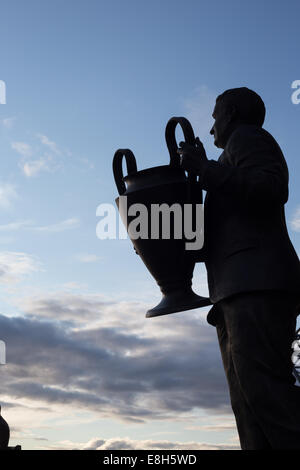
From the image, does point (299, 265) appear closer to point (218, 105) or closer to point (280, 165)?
point (280, 165)

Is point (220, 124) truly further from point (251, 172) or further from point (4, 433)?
point (4, 433)

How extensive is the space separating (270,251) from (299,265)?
0.25 m

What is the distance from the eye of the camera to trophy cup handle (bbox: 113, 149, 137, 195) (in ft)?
15.5

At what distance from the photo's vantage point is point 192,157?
4.21m

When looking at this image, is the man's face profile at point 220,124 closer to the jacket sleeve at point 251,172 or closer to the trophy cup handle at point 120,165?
the jacket sleeve at point 251,172

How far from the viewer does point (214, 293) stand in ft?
13.9

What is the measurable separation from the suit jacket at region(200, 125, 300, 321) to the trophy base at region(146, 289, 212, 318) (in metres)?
0.13

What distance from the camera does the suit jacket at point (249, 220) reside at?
3979mm

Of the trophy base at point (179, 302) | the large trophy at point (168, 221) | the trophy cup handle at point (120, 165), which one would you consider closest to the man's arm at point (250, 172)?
the large trophy at point (168, 221)

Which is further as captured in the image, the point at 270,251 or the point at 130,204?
the point at 130,204

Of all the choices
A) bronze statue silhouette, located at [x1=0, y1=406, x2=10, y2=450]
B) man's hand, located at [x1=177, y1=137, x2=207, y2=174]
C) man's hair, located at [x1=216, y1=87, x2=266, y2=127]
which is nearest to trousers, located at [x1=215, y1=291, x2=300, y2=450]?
man's hand, located at [x1=177, y1=137, x2=207, y2=174]

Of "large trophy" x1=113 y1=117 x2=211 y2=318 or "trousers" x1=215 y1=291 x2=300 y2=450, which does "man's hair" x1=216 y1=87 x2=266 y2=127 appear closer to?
"large trophy" x1=113 y1=117 x2=211 y2=318
